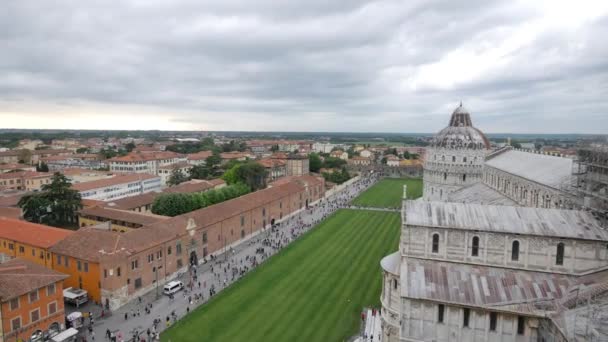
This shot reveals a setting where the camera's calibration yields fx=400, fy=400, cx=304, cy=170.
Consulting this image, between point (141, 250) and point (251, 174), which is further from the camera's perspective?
point (251, 174)

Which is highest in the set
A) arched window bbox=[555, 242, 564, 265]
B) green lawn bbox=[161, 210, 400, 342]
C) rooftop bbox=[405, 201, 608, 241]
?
rooftop bbox=[405, 201, 608, 241]

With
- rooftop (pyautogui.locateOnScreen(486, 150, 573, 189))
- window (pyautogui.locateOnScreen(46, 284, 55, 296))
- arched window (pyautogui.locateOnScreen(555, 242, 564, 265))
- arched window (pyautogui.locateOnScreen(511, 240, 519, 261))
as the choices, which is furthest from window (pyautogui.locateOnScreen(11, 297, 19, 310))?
rooftop (pyautogui.locateOnScreen(486, 150, 573, 189))

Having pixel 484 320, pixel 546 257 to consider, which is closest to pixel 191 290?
pixel 484 320

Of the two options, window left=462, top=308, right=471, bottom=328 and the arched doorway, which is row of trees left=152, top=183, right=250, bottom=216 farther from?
window left=462, top=308, right=471, bottom=328

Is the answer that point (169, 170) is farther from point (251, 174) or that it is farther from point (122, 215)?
point (122, 215)

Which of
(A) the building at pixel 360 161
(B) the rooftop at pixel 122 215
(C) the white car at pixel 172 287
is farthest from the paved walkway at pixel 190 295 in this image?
(A) the building at pixel 360 161

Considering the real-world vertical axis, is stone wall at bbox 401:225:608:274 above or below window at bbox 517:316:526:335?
above

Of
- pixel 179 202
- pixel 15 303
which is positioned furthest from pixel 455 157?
pixel 15 303
